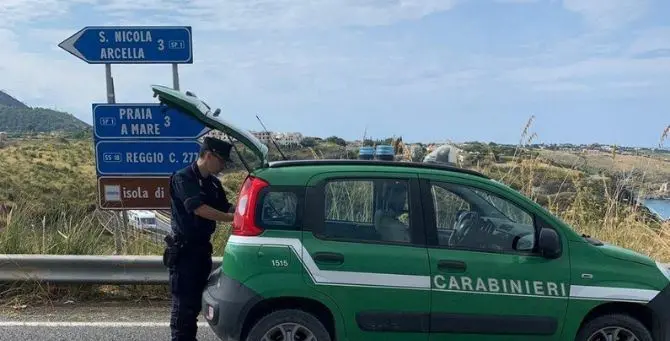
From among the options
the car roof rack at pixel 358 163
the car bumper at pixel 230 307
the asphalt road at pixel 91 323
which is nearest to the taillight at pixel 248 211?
the car roof rack at pixel 358 163

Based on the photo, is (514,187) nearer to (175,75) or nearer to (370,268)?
(175,75)

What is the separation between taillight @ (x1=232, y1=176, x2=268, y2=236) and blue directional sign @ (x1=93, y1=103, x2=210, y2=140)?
12.1 ft

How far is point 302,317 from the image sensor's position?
4227 millimetres

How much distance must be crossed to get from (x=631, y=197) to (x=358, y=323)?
6.15 meters

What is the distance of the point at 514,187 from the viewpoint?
8.66m

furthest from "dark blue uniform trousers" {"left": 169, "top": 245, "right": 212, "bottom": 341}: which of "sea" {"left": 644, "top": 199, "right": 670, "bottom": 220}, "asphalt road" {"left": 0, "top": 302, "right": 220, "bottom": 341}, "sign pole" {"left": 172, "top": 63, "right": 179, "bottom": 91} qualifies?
"sea" {"left": 644, "top": 199, "right": 670, "bottom": 220}

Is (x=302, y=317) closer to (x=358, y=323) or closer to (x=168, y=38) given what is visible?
(x=358, y=323)

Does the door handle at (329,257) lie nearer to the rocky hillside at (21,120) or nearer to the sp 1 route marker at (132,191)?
the sp 1 route marker at (132,191)

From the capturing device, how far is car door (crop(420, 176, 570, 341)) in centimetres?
425

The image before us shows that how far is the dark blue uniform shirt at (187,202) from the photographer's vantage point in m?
4.73

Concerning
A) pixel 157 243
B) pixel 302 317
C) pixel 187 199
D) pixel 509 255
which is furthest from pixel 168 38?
pixel 509 255

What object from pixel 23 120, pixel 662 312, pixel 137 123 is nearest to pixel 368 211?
pixel 662 312

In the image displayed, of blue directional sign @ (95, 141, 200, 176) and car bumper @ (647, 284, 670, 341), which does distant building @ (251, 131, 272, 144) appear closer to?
blue directional sign @ (95, 141, 200, 176)

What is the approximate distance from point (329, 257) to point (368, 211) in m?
0.51
